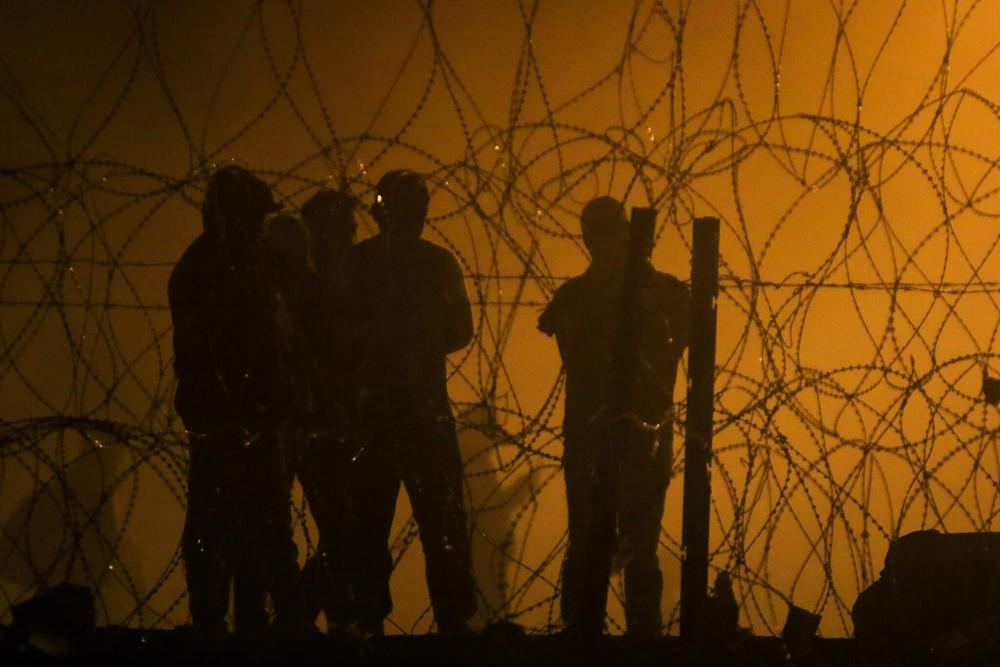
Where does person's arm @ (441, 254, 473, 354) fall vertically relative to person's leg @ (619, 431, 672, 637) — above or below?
above

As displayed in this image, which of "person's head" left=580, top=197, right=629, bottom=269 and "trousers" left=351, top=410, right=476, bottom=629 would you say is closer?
"trousers" left=351, top=410, right=476, bottom=629

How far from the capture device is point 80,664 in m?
2.96

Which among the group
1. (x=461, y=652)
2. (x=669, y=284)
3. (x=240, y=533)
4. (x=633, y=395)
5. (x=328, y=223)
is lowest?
(x=461, y=652)

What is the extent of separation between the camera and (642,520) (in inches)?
152

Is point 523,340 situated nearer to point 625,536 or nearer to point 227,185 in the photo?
point 625,536

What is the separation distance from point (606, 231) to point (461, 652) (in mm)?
1644

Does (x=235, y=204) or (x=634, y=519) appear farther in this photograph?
(x=634, y=519)

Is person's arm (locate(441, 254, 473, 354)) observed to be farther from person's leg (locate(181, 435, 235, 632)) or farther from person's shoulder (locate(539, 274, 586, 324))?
person's leg (locate(181, 435, 235, 632))

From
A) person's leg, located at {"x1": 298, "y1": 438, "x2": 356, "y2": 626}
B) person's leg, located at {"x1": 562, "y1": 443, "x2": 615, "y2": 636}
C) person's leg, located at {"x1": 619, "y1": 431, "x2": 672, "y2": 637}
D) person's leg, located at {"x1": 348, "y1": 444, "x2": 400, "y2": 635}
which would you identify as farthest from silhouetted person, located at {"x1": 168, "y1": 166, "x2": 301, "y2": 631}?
person's leg, located at {"x1": 619, "y1": 431, "x2": 672, "y2": 637}

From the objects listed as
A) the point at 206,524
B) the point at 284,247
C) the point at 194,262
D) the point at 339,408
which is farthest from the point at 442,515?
the point at 194,262

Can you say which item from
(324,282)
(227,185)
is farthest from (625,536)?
(227,185)

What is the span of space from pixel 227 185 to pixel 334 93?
1.83m

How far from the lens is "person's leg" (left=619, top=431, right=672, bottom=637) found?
152 inches

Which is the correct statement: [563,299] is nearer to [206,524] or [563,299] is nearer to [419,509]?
[419,509]
